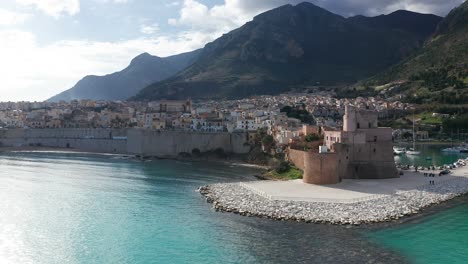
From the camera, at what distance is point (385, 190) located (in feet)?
105

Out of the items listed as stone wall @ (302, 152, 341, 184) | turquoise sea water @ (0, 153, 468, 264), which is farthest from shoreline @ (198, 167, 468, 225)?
stone wall @ (302, 152, 341, 184)

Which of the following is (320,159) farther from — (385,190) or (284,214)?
(284,214)

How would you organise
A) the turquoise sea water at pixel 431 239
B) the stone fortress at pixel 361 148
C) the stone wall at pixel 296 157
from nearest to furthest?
1. the turquoise sea water at pixel 431 239
2. the stone fortress at pixel 361 148
3. the stone wall at pixel 296 157

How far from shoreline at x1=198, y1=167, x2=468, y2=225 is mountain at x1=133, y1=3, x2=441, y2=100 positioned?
344 ft

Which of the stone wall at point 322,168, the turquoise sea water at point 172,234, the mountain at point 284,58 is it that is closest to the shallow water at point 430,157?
the stone wall at point 322,168

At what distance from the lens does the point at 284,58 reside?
168625 mm

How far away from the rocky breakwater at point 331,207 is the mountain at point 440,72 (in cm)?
6290

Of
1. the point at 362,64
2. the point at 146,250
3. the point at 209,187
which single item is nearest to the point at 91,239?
the point at 146,250

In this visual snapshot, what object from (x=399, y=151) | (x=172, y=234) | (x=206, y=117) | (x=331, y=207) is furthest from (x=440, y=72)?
(x=172, y=234)

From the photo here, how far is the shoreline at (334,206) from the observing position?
25.4 meters

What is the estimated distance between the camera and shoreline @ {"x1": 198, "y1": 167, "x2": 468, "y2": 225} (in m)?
25.4

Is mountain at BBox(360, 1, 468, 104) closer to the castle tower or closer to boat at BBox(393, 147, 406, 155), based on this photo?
boat at BBox(393, 147, 406, 155)

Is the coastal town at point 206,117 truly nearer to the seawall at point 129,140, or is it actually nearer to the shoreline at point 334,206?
the seawall at point 129,140

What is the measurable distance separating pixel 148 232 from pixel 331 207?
385 inches
